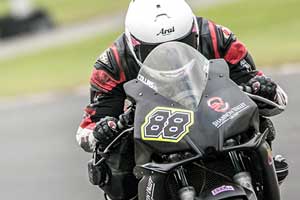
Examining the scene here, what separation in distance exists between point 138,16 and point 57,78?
14.2 meters

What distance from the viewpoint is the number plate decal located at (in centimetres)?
473

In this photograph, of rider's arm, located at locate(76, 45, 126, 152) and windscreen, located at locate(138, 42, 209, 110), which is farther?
rider's arm, located at locate(76, 45, 126, 152)

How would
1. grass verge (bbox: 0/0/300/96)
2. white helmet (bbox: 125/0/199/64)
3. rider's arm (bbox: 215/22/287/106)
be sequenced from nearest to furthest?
white helmet (bbox: 125/0/199/64)
rider's arm (bbox: 215/22/287/106)
grass verge (bbox: 0/0/300/96)

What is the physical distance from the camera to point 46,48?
26500 millimetres

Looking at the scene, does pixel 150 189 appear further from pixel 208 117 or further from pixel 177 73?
pixel 177 73

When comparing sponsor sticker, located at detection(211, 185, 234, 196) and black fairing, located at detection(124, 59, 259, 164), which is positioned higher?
black fairing, located at detection(124, 59, 259, 164)

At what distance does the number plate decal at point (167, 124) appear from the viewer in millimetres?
4734

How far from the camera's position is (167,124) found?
4801 mm

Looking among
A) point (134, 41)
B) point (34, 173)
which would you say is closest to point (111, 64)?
point (134, 41)

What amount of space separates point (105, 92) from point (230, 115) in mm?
1494

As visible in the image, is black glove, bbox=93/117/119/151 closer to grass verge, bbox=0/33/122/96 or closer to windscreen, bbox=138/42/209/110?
windscreen, bbox=138/42/209/110

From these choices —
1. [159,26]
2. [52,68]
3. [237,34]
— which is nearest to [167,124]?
[159,26]

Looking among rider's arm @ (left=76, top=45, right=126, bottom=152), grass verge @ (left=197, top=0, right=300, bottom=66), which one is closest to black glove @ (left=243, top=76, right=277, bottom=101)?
rider's arm @ (left=76, top=45, right=126, bottom=152)

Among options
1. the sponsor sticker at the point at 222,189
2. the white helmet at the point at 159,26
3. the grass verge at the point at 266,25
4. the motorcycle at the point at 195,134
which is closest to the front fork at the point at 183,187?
the motorcycle at the point at 195,134
